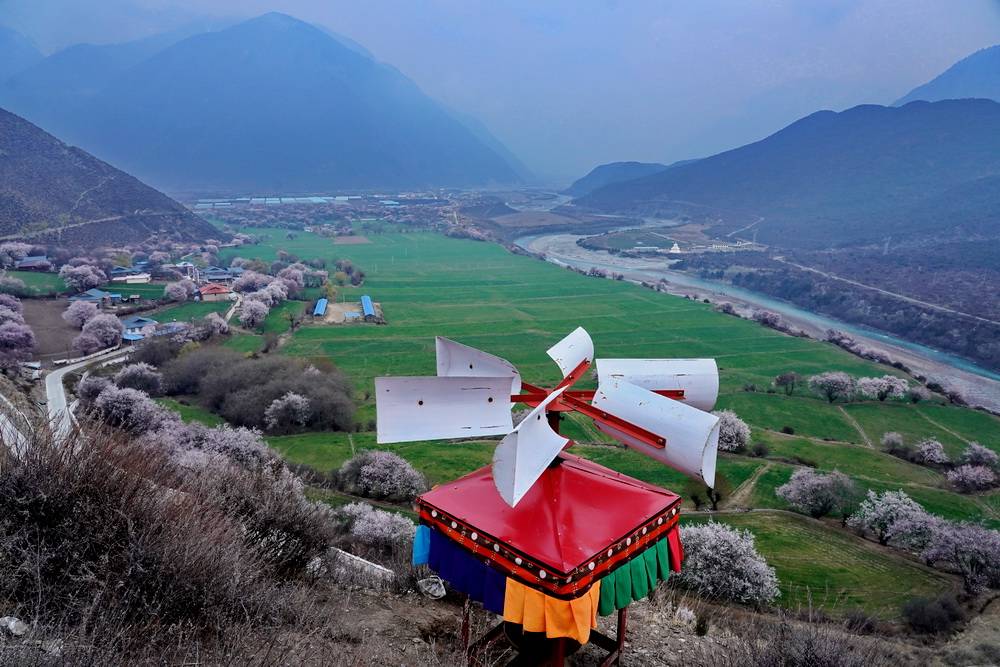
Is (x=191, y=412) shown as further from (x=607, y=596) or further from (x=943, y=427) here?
(x=943, y=427)

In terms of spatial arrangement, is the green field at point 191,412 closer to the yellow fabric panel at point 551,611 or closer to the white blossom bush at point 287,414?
the white blossom bush at point 287,414

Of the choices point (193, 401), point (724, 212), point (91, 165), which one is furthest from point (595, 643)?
point (724, 212)

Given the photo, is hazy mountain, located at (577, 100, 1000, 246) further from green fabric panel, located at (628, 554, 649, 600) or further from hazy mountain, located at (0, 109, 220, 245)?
green fabric panel, located at (628, 554, 649, 600)

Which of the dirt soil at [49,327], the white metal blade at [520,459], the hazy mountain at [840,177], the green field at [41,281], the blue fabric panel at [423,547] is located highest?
the hazy mountain at [840,177]

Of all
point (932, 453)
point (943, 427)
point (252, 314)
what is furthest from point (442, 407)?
point (252, 314)

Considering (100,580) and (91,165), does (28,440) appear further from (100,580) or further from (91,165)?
(91,165)

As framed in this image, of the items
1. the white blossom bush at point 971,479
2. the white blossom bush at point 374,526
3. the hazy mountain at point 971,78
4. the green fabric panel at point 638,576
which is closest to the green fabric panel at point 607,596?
the green fabric panel at point 638,576

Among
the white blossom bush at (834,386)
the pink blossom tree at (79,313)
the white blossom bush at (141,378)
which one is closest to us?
the white blossom bush at (141,378)

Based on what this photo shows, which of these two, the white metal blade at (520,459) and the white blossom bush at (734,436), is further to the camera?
the white blossom bush at (734,436)
